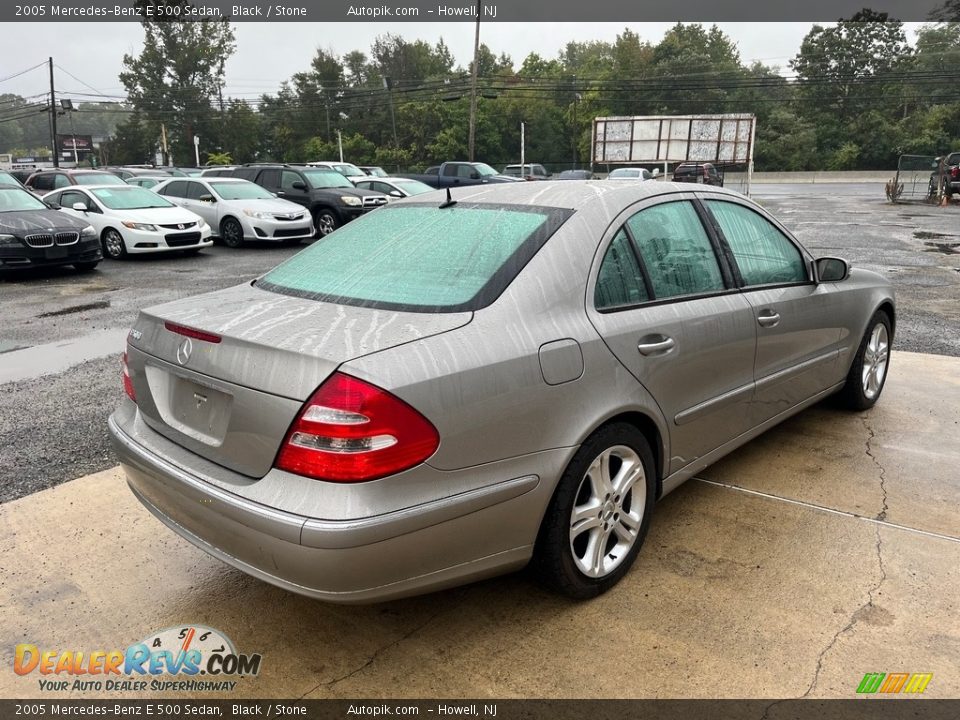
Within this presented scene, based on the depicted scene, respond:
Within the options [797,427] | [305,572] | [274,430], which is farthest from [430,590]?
[797,427]

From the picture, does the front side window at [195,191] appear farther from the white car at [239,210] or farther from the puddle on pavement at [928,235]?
the puddle on pavement at [928,235]

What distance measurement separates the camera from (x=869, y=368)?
4.72 meters

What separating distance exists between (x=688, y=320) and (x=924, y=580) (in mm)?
1385

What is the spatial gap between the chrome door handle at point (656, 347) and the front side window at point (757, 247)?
848 millimetres

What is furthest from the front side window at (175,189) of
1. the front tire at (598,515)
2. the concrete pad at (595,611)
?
the front tire at (598,515)

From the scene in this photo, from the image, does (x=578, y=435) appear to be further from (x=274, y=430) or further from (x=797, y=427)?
(x=797, y=427)

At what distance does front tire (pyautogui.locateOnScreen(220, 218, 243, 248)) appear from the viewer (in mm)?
14808

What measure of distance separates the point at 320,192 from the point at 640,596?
50.2ft

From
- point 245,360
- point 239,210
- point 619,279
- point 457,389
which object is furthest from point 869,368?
point 239,210

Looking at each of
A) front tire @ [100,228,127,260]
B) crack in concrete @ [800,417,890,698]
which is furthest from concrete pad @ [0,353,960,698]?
front tire @ [100,228,127,260]

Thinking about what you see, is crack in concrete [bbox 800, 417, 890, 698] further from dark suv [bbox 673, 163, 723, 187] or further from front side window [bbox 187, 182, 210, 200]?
dark suv [bbox 673, 163, 723, 187]

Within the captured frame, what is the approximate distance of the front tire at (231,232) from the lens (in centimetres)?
1481

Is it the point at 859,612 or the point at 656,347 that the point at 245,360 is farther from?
the point at 859,612

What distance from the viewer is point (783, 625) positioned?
259 cm
